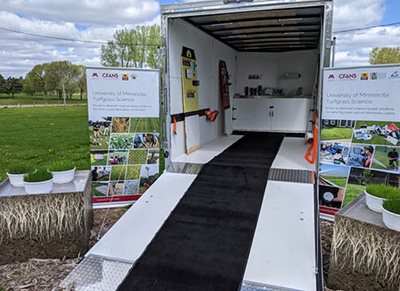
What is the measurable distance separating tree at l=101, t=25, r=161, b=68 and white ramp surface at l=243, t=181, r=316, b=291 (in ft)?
54.9

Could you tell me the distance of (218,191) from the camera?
3262mm

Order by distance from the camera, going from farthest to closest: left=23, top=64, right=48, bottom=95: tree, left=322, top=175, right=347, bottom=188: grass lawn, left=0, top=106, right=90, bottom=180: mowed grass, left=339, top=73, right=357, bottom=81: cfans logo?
left=23, top=64, right=48, bottom=95: tree, left=0, top=106, right=90, bottom=180: mowed grass, left=322, top=175, right=347, bottom=188: grass lawn, left=339, top=73, right=357, bottom=81: cfans logo

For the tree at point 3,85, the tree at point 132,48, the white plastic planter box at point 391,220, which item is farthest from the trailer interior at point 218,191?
the tree at point 3,85

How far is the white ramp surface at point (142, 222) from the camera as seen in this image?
8.07ft

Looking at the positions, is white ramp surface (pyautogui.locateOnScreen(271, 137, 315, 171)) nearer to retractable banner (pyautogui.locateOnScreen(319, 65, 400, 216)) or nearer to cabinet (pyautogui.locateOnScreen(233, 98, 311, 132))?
retractable banner (pyautogui.locateOnScreen(319, 65, 400, 216))

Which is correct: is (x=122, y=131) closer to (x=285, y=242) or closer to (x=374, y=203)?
(x=285, y=242)

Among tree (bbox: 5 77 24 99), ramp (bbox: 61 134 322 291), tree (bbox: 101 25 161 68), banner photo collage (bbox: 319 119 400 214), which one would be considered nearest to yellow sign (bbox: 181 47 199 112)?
ramp (bbox: 61 134 322 291)

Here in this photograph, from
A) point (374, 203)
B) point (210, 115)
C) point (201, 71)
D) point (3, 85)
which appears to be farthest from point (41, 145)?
point (3, 85)

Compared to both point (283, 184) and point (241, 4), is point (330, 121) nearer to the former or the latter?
point (283, 184)

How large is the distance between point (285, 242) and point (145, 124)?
2168 millimetres

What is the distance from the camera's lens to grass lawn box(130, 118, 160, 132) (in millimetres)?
3734

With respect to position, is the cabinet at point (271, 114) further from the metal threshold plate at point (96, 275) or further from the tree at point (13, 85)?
the tree at point (13, 85)

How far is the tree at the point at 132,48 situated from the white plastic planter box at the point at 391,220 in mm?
17621

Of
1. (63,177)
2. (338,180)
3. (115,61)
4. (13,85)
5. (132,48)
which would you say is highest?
(132,48)
